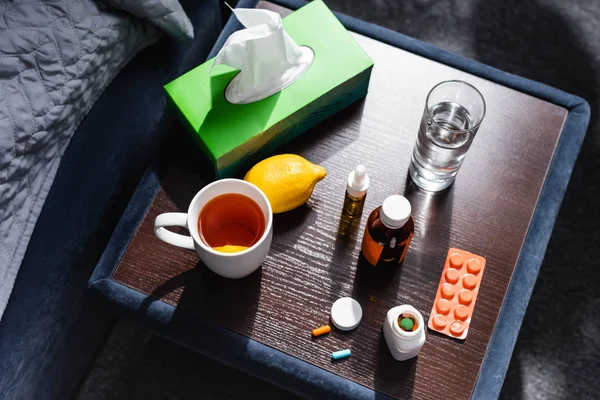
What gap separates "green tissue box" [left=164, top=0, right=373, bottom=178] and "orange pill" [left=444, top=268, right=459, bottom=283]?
0.30 meters

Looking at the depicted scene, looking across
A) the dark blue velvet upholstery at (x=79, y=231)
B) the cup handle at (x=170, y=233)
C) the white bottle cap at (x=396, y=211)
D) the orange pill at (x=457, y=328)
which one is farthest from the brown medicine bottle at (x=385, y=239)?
the dark blue velvet upholstery at (x=79, y=231)

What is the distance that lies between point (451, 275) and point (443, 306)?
0.15 feet

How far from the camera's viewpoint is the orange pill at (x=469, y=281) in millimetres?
855

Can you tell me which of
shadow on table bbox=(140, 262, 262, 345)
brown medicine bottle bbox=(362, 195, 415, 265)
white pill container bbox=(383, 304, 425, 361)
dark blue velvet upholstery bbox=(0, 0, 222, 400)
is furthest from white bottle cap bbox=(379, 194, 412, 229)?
dark blue velvet upholstery bbox=(0, 0, 222, 400)

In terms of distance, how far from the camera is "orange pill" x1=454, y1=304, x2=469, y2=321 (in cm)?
84

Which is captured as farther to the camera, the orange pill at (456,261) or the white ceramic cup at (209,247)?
the orange pill at (456,261)

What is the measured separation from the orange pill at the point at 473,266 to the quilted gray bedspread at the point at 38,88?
617 mm

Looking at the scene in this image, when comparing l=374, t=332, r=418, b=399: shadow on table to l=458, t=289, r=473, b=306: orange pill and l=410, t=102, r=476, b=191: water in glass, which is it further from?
l=410, t=102, r=476, b=191: water in glass

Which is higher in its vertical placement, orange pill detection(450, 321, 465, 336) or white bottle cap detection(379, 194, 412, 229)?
white bottle cap detection(379, 194, 412, 229)

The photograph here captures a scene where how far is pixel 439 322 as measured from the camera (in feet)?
2.72

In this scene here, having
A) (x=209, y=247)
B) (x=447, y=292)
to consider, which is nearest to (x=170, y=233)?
(x=209, y=247)

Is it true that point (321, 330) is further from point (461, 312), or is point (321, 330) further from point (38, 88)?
point (38, 88)

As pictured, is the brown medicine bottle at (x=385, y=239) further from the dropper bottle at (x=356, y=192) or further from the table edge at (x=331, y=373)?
the table edge at (x=331, y=373)

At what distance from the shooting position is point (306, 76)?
92 centimetres
